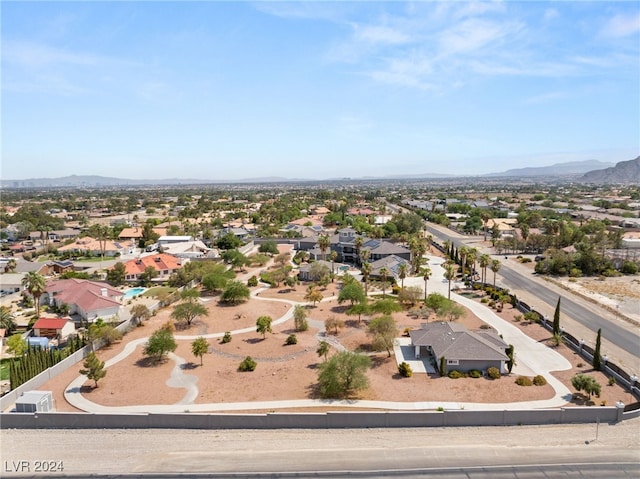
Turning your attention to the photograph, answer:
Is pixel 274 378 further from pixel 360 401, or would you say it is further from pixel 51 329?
pixel 51 329

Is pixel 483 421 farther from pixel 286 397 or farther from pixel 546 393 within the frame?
pixel 286 397

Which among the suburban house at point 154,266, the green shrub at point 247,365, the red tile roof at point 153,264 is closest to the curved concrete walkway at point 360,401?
the green shrub at point 247,365

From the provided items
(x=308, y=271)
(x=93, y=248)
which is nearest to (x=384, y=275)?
(x=308, y=271)

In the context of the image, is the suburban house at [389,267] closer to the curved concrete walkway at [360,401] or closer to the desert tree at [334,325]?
the desert tree at [334,325]

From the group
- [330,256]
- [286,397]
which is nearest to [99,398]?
[286,397]

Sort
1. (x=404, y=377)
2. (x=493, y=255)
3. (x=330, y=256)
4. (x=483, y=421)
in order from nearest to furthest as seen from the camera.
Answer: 1. (x=483, y=421)
2. (x=404, y=377)
3. (x=330, y=256)
4. (x=493, y=255)
